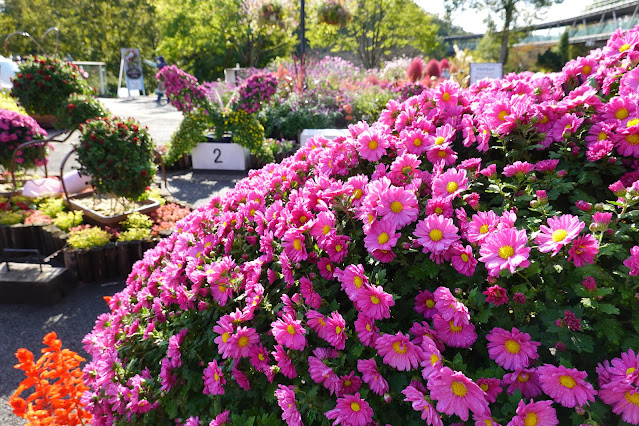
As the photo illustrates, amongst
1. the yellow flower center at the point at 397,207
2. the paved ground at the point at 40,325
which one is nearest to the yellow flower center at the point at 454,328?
the yellow flower center at the point at 397,207

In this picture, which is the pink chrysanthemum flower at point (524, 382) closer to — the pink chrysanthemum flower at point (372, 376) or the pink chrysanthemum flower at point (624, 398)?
the pink chrysanthemum flower at point (624, 398)

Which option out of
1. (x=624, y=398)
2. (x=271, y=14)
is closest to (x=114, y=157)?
(x=624, y=398)

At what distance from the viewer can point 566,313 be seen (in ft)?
3.01

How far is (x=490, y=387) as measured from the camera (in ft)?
3.08

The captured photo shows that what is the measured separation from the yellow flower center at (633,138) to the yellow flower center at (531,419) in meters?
0.74

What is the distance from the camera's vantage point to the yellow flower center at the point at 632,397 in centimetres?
84

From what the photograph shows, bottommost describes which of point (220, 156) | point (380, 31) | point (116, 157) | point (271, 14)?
point (220, 156)

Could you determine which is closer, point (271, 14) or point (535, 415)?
point (535, 415)

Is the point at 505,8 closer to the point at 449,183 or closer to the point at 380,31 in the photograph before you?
the point at 380,31

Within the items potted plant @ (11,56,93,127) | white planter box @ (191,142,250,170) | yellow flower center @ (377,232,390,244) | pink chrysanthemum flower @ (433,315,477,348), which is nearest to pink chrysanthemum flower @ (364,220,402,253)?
yellow flower center @ (377,232,390,244)

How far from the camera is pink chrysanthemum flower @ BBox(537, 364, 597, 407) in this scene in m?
0.85

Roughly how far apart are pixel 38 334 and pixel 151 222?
1545 millimetres

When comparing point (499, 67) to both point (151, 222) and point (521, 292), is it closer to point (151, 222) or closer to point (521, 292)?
point (151, 222)

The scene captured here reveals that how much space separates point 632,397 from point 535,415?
18 centimetres
